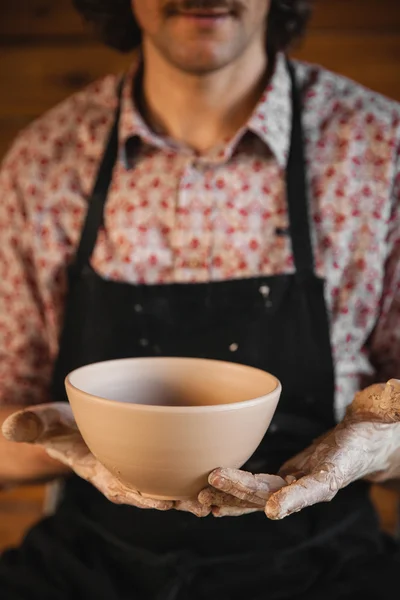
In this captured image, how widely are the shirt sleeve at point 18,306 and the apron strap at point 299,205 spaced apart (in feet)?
1.40

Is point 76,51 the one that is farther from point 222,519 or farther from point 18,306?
point 222,519

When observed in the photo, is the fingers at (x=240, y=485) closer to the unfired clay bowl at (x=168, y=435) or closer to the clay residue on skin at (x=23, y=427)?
the unfired clay bowl at (x=168, y=435)

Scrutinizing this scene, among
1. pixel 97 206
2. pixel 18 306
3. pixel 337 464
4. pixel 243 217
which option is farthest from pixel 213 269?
pixel 337 464

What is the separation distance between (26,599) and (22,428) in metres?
0.32

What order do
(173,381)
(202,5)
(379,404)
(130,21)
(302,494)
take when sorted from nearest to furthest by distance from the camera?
(302,494), (379,404), (173,381), (202,5), (130,21)

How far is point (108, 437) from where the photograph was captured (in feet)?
2.00

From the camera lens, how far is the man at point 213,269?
0.96 metres

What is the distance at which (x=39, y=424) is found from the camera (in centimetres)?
75

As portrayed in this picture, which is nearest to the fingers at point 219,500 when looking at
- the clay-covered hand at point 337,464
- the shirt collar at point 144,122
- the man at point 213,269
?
the clay-covered hand at point 337,464

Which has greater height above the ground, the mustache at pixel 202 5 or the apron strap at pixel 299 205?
the mustache at pixel 202 5

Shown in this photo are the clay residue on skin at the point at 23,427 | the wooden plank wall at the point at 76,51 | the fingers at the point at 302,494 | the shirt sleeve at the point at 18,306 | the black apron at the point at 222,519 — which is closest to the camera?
the fingers at the point at 302,494

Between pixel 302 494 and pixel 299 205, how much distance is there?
1.80 feet

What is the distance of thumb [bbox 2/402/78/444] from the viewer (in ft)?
2.33

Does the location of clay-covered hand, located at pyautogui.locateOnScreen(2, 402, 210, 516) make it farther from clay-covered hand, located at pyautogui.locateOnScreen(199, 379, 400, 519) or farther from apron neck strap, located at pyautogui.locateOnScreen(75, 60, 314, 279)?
apron neck strap, located at pyautogui.locateOnScreen(75, 60, 314, 279)
